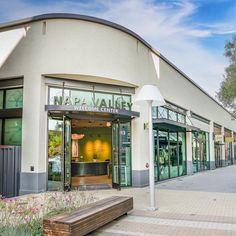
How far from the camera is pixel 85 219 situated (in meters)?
5.14

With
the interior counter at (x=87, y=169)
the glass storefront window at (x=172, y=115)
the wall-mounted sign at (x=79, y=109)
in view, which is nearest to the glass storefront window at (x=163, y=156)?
the glass storefront window at (x=172, y=115)

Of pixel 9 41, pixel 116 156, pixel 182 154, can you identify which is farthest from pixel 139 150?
pixel 9 41

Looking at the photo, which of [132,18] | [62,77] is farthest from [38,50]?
[132,18]

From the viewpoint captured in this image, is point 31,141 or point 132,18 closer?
point 31,141

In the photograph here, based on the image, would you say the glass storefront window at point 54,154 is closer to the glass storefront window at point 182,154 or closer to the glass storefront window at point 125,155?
the glass storefront window at point 125,155

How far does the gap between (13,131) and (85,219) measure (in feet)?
25.7

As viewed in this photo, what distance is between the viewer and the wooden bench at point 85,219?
15.5ft

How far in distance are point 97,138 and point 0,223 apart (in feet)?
55.2

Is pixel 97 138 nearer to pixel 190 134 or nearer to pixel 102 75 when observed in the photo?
pixel 190 134

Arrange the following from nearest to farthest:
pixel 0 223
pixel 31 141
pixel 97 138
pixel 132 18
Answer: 1. pixel 0 223
2. pixel 31 141
3. pixel 132 18
4. pixel 97 138

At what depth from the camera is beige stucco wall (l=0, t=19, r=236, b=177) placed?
11.0 metres

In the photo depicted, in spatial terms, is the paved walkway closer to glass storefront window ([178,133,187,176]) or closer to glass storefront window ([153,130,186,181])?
glass storefront window ([153,130,186,181])

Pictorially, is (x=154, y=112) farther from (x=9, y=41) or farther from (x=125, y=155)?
(x=9, y=41)

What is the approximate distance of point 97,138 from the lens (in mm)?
21688
